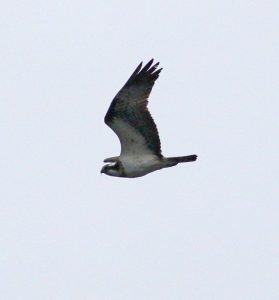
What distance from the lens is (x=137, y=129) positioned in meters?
149

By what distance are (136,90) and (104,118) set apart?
0.84 meters

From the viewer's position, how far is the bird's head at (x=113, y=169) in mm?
149875

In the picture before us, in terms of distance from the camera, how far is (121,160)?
150 m

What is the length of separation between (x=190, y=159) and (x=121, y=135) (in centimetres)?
143

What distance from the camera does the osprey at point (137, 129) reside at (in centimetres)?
14912

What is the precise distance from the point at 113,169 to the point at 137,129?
1.18 meters

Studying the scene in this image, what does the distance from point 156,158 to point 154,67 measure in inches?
72.6

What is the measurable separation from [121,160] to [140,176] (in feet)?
1.65

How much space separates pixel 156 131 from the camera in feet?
490

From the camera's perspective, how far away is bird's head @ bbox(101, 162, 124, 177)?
492 ft

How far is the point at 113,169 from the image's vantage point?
492ft

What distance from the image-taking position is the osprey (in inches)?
5871

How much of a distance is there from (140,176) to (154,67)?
232 cm

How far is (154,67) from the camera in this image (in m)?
149
